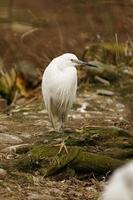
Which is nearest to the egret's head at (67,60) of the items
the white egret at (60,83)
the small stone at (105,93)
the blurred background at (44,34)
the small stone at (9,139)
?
the white egret at (60,83)

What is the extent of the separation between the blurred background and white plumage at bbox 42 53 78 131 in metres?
0.67

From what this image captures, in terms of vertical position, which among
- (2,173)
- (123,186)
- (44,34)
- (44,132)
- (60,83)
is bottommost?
(44,34)

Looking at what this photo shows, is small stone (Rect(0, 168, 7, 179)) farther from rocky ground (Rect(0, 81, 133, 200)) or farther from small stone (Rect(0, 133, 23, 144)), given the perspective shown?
small stone (Rect(0, 133, 23, 144))

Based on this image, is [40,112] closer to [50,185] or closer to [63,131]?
[63,131]

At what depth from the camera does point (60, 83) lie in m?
6.39

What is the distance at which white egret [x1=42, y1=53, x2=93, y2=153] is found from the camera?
21.0 feet

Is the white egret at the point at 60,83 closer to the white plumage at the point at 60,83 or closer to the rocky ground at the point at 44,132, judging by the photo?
the white plumage at the point at 60,83

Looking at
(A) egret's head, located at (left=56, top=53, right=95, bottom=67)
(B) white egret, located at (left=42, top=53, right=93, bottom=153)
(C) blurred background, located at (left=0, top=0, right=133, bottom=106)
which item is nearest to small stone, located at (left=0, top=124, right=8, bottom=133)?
(B) white egret, located at (left=42, top=53, right=93, bottom=153)

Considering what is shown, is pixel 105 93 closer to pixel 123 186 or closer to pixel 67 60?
pixel 67 60

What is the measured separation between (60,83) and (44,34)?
9453 millimetres

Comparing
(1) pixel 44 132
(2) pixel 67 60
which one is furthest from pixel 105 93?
(2) pixel 67 60

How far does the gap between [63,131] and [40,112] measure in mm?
1443

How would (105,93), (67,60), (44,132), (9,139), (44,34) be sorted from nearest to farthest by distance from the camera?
(9,139) < (67,60) < (44,132) < (105,93) < (44,34)

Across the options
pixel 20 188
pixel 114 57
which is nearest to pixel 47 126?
pixel 20 188
